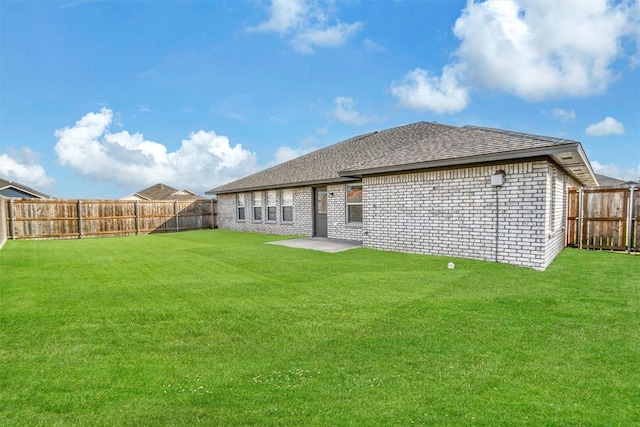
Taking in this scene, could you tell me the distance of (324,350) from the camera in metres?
3.42

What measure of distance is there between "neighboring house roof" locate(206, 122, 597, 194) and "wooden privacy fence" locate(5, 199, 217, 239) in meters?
3.49

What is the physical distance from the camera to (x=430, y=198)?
8938mm

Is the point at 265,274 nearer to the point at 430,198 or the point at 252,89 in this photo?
the point at 430,198

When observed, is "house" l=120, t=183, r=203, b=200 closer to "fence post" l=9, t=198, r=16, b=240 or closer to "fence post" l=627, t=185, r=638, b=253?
"fence post" l=9, t=198, r=16, b=240

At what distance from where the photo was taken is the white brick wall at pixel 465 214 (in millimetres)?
7137

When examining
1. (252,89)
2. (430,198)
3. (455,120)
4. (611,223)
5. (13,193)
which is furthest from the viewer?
(13,193)

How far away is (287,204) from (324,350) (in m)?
13.1

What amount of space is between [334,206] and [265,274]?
22.6 ft

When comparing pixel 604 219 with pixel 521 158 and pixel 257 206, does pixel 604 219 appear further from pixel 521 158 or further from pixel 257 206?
pixel 257 206

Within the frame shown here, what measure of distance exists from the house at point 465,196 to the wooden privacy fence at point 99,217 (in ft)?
34.2

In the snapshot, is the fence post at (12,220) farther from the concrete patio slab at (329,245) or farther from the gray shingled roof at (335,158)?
the concrete patio slab at (329,245)

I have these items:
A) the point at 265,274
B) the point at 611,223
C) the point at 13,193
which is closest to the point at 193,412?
the point at 265,274

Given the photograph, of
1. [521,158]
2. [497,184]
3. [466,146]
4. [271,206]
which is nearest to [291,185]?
[271,206]

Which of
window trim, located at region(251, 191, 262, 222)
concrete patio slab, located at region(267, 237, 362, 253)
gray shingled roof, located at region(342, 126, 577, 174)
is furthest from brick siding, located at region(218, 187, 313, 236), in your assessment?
gray shingled roof, located at region(342, 126, 577, 174)
